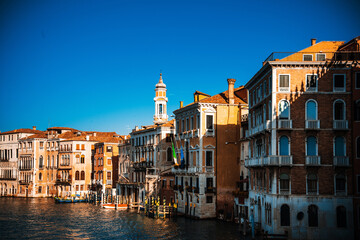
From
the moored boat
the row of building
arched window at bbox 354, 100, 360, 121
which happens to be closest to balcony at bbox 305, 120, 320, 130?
the row of building

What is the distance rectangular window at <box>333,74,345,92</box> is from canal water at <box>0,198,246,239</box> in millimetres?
12905

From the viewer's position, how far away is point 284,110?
1262 inches

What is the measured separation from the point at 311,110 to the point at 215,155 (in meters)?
16.1

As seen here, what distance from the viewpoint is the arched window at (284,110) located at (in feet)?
105

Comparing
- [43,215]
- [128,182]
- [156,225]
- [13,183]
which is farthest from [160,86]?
A: [13,183]

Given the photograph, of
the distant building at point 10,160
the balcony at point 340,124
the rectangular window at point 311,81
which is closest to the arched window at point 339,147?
the balcony at point 340,124

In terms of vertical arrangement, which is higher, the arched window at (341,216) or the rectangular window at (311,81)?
the rectangular window at (311,81)

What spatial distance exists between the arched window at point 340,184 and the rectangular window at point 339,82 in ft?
19.0

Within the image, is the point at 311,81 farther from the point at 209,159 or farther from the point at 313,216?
the point at 209,159

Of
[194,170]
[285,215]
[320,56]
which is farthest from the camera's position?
[194,170]

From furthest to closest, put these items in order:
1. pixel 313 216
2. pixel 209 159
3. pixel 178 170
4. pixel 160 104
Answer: pixel 160 104, pixel 178 170, pixel 209 159, pixel 313 216

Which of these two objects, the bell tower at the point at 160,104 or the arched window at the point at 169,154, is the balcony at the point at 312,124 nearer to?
the arched window at the point at 169,154

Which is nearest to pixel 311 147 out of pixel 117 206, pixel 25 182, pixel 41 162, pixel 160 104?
pixel 117 206

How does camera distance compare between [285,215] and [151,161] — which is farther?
[151,161]
